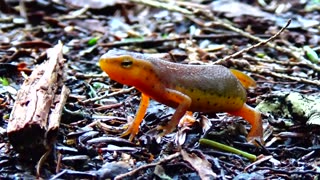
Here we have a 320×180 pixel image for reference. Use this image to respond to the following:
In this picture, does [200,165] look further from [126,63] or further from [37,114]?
[37,114]

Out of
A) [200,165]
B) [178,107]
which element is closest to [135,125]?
[178,107]

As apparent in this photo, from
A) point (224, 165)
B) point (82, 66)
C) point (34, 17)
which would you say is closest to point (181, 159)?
point (224, 165)

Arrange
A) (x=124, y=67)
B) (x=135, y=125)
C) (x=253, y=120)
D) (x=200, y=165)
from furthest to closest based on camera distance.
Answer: (x=253, y=120)
(x=135, y=125)
(x=124, y=67)
(x=200, y=165)

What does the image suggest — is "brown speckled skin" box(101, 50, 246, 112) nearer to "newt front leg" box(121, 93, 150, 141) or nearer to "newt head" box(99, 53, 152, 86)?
"newt head" box(99, 53, 152, 86)

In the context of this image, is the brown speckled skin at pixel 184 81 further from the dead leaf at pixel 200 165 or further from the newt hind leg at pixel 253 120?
the dead leaf at pixel 200 165

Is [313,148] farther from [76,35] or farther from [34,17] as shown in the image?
[34,17]

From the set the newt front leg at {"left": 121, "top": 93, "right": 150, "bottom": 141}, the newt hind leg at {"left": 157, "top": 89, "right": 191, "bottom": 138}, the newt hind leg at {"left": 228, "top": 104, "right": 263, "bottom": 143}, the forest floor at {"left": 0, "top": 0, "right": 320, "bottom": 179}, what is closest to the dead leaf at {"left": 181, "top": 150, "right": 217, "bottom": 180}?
the forest floor at {"left": 0, "top": 0, "right": 320, "bottom": 179}
